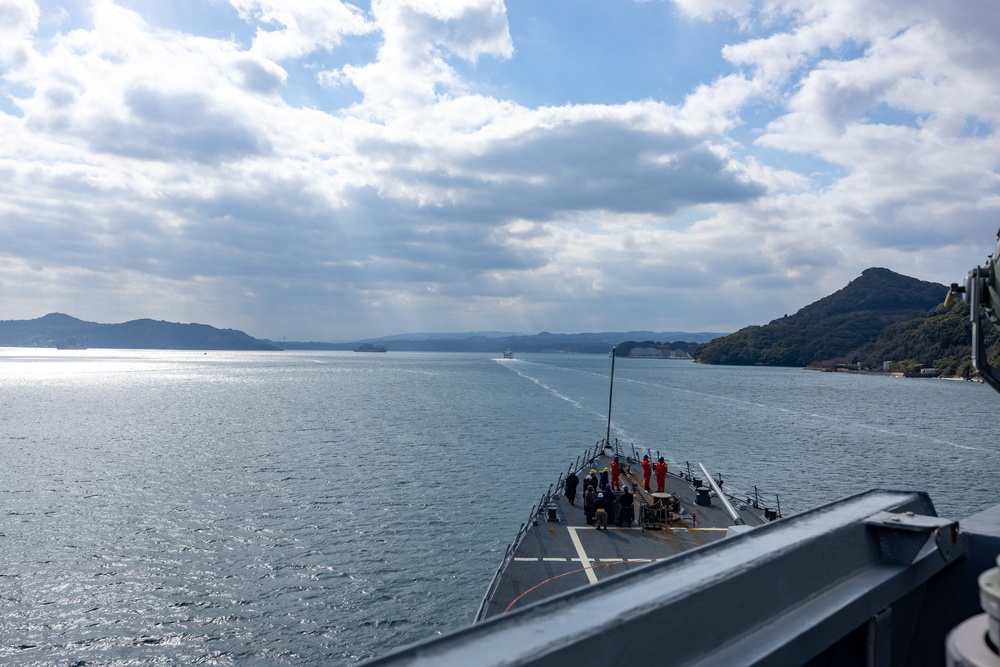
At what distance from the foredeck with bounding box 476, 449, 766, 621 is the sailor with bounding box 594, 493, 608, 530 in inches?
8.5

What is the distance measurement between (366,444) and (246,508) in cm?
2174

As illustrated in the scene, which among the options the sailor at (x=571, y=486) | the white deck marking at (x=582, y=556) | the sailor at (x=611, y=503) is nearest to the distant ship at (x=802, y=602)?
the white deck marking at (x=582, y=556)

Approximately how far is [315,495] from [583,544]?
21.6 m

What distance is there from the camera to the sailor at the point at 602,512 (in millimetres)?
21391

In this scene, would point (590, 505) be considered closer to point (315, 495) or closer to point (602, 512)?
point (602, 512)

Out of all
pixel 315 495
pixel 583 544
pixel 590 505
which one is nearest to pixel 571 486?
pixel 590 505

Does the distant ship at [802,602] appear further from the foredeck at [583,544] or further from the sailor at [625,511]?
the sailor at [625,511]

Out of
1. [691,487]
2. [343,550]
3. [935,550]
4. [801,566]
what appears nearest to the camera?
[801,566]

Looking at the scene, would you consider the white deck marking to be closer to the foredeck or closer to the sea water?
the foredeck

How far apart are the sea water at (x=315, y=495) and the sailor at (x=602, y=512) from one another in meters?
4.85

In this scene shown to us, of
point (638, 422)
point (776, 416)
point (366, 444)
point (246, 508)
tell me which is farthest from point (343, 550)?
point (776, 416)

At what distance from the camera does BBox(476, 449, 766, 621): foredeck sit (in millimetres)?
16422

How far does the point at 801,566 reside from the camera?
342cm

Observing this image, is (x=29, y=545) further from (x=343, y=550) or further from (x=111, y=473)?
(x=111, y=473)
